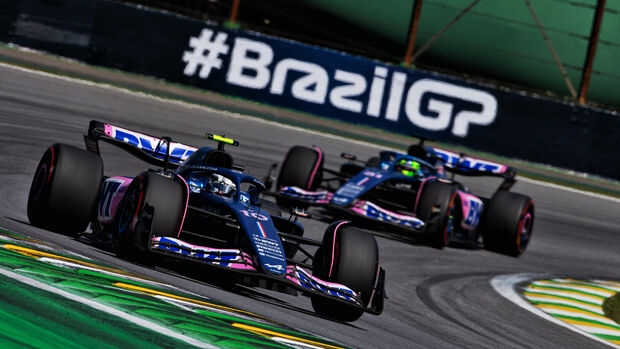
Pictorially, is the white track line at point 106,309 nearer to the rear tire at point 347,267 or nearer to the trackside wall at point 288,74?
the rear tire at point 347,267

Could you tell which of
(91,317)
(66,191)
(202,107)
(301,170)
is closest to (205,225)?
(66,191)

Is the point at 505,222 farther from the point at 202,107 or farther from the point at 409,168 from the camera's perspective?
the point at 202,107

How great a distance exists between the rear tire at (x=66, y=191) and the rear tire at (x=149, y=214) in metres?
0.58

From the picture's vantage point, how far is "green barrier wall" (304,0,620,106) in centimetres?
2116

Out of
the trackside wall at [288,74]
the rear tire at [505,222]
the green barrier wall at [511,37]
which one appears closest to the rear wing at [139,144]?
the rear tire at [505,222]

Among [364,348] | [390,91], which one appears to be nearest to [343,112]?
[390,91]

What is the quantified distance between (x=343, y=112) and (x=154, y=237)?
45.1 ft

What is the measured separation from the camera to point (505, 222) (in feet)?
42.2

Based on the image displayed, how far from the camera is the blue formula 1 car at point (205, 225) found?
6551 mm

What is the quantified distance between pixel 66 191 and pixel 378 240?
5.33 m

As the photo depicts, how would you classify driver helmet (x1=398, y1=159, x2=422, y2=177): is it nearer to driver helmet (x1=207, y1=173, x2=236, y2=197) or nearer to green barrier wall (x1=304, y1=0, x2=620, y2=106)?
driver helmet (x1=207, y1=173, x2=236, y2=197)

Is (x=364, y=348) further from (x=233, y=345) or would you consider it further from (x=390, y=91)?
(x=390, y=91)

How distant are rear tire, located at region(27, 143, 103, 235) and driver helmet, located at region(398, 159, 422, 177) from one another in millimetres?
6008

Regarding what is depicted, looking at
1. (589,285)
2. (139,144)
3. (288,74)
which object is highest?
(288,74)
